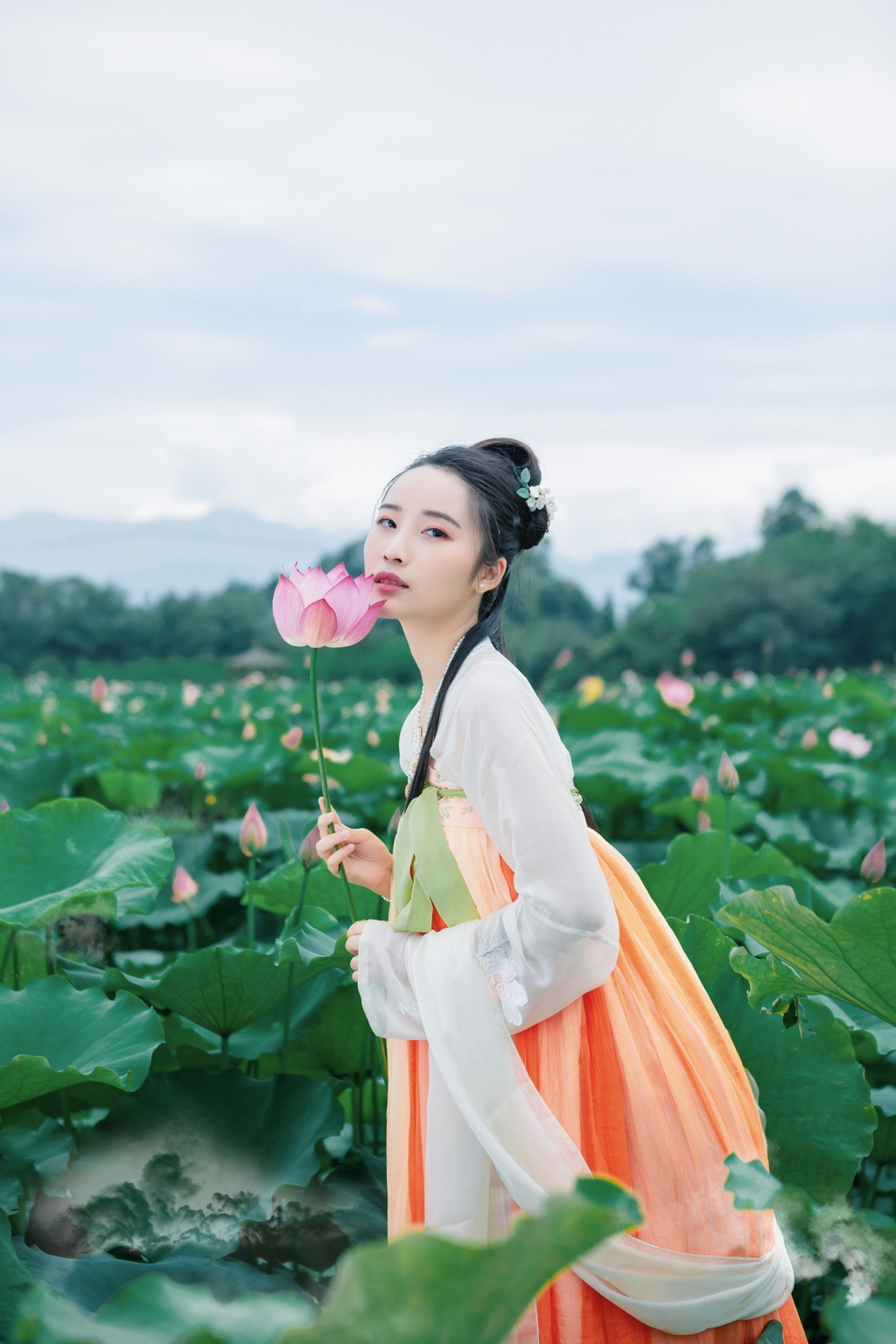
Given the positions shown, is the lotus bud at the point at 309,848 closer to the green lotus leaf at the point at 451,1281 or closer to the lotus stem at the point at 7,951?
the lotus stem at the point at 7,951

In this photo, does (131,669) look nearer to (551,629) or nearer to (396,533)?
(551,629)

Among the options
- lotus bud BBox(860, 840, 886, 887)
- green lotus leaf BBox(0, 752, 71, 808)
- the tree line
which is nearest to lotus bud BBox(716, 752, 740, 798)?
lotus bud BBox(860, 840, 886, 887)

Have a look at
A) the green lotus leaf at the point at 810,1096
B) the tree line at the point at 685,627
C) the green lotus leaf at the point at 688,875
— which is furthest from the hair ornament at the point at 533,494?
the tree line at the point at 685,627

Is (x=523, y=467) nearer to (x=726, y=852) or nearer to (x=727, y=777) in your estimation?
(x=726, y=852)

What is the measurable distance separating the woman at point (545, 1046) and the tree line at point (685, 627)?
2085 cm

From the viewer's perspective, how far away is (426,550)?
1.23 meters

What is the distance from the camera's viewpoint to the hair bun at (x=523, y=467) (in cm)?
135

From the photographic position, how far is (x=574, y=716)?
15.7 feet

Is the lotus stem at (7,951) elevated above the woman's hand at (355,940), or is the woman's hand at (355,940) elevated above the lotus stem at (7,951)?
the woman's hand at (355,940)

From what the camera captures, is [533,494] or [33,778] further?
[33,778]

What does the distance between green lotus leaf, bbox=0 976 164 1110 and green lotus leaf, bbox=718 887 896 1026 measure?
0.73m

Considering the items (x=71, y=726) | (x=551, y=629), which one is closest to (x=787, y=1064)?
(x=71, y=726)

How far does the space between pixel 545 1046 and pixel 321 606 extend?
497mm

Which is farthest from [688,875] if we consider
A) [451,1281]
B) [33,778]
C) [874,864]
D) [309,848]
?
[33,778]
